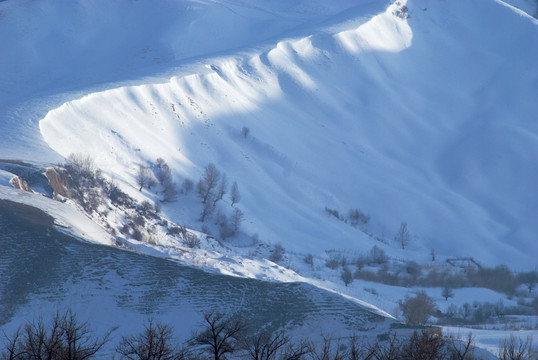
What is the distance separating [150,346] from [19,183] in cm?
1396

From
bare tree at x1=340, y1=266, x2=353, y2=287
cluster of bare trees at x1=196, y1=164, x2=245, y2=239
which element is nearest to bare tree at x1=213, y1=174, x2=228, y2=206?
cluster of bare trees at x1=196, y1=164, x2=245, y2=239

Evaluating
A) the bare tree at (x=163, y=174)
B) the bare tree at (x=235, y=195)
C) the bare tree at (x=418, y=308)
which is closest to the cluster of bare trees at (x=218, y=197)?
the bare tree at (x=235, y=195)

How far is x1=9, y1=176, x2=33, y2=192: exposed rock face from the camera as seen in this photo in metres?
23.7

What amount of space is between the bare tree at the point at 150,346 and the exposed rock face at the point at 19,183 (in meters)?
10.2

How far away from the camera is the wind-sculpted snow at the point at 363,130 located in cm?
4131

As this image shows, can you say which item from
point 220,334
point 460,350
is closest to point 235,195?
point 220,334

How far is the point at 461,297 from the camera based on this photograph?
3212 centimetres

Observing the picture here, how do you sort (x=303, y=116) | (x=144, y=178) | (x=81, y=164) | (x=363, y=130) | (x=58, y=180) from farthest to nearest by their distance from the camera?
1. (x=363, y=130)
2. (x=303, y=116)
3. (x=144, y=178)
4. (x=81, y=164)
5. (x=58, y=180)

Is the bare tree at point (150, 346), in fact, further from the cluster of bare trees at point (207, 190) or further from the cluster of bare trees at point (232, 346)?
the cluster of bare trees at point (207, 190)

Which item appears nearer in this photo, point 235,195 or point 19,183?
point 19,183

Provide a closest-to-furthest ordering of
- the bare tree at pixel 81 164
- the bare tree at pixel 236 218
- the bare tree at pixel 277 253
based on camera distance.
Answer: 1. the bare tree at pixel 81 164
2. the bare tree at pixel 277 253
3. the bare tree at pixel 236 218

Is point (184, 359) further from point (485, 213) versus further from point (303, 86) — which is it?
point (303, 86)

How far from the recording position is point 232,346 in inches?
593

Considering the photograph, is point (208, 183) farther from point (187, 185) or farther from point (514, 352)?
point (514, 352)
